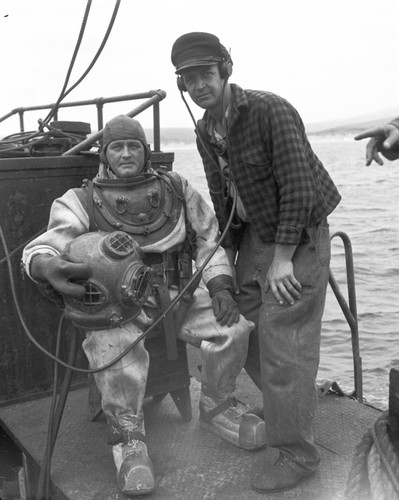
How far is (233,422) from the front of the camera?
3.80 m

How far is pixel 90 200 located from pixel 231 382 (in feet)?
3.99

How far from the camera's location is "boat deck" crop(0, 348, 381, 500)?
329 cm

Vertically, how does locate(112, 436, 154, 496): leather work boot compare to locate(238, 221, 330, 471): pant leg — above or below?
below

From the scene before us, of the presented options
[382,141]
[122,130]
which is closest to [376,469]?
[382,141]

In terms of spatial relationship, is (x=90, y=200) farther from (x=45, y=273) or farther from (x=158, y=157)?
(x=158, y=157)

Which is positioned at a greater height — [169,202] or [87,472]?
[169,202]

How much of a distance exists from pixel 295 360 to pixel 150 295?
82 cm

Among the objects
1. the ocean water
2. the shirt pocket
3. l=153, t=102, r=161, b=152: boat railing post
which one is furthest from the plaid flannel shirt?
the ocean water

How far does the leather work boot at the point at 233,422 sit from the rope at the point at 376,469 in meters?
1.55

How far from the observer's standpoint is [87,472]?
Result: 3.50m

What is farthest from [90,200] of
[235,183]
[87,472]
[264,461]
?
[264,461]

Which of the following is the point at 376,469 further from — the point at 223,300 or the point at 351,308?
the point at 351,308

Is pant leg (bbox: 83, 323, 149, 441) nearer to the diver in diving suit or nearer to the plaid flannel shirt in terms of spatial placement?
the diver in diving suit

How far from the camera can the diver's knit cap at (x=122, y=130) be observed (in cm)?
360
